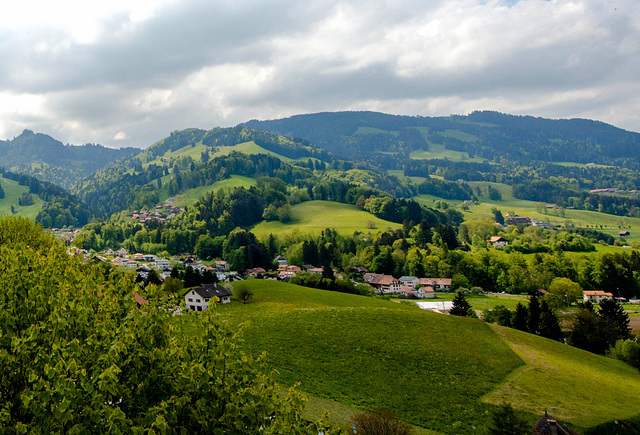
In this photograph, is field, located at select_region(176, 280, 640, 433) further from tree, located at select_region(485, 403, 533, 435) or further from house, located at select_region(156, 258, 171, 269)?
house, located at select_region(156, 258, 171, 269)

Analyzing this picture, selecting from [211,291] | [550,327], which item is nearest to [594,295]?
[550,327]

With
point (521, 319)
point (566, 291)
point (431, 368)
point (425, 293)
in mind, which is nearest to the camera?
point (431, 368)

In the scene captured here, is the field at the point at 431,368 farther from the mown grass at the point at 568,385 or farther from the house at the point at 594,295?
the house at the point at 594,295

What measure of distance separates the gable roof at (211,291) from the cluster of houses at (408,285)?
2148 inches

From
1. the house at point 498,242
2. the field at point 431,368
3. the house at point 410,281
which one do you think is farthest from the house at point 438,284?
the field at point 431,368

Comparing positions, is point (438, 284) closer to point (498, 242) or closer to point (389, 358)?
point (498, 242)

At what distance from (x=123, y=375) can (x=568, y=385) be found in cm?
4525

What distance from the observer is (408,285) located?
417ft

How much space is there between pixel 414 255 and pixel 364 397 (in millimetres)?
106880

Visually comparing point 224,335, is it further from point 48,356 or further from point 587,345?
point 587,345

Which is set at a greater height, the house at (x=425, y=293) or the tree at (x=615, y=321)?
the tree at (x=615, y=321)

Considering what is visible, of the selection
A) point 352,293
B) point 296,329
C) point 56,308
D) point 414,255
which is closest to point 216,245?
point 414,255

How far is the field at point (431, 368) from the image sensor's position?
1399 inches

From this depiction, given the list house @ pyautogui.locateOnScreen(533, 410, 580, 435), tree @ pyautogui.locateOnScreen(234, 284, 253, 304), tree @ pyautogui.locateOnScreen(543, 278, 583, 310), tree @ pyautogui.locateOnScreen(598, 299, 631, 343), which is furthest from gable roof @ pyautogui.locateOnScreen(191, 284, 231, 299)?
tree @ pyautogui.locateOnScreen(543, 278, 583, 310)
